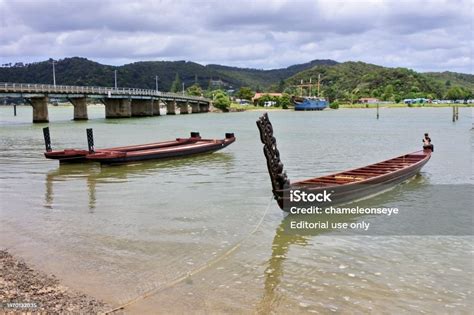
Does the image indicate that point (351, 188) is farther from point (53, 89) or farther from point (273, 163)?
point (53, 89)

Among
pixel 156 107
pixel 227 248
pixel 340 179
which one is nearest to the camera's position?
pixel 227 248

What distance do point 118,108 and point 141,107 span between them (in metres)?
10.1

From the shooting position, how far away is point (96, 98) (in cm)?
8675

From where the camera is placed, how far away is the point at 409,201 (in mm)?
16062

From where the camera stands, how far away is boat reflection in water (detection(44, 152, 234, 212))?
2016cm

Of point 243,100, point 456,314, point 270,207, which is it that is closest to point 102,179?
point 270,207

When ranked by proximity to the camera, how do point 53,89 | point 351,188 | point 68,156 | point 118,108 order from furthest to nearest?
point 118,108, point 53,89, point 68,156, point 351,188

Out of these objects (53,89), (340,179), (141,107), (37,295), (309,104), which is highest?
(53,89)

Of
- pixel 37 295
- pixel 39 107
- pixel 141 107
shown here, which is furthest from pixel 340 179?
pixel 141 107

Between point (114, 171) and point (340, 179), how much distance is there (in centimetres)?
1241

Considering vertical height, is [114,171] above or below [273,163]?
below

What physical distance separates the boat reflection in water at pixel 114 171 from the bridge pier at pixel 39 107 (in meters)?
47.8

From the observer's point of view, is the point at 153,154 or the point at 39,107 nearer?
the point at 153,154

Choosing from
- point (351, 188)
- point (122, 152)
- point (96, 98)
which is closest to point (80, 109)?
point (96, 98)
